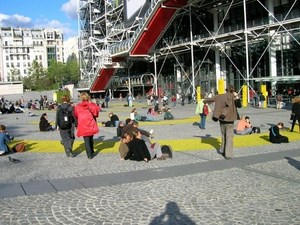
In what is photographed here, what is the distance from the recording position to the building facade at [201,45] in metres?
29.0

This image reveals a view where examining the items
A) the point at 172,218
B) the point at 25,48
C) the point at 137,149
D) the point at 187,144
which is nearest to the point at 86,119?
the point at 137,149

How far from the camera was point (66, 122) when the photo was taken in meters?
9.72

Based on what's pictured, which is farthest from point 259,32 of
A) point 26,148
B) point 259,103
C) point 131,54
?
point 26,148

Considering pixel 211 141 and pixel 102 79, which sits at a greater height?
pixel 102 79

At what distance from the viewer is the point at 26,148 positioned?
11953 mm

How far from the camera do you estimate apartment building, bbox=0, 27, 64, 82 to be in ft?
436

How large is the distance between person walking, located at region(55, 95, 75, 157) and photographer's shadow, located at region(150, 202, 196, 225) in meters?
5.14

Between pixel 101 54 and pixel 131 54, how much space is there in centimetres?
649

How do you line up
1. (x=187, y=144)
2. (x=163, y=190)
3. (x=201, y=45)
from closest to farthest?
(x=163, y=190), (x=187, y=144), (x=201, y=45)

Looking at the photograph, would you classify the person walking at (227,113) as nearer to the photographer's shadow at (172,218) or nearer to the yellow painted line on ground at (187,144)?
the yellow painted line on ground at (187,144)

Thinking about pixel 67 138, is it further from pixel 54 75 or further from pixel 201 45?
pixel 54 75

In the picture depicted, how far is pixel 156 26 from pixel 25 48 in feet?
360

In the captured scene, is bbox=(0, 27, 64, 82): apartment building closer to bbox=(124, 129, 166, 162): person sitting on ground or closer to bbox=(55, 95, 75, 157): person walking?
bbox=(55, 95, 75, 157): person walking

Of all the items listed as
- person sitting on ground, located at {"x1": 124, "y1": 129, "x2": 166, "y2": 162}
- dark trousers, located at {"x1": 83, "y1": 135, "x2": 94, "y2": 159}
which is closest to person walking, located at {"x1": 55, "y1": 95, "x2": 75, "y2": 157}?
dark trousers, located at {"x1": 83, "y1": 135, "x2": 94, "y2": 159}
